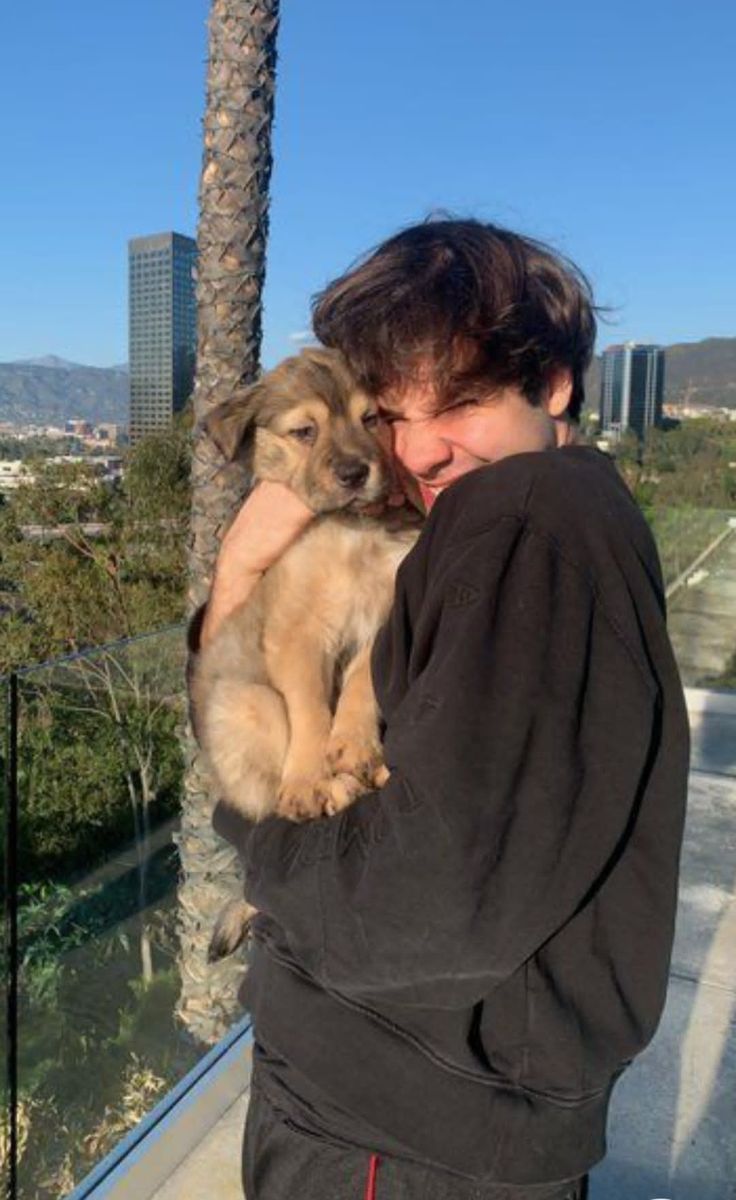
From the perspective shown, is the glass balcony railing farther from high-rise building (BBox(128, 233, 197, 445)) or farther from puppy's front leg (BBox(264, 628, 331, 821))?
high-rise building (BBox(128, 233, 197, 445))

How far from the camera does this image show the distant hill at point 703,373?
12.8 meters

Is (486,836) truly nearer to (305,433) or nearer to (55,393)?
(305,433)

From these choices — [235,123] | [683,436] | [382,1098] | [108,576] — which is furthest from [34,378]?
[382,1098]

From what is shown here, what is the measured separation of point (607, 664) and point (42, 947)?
258cm

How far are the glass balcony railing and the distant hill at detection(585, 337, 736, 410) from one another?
8506mm

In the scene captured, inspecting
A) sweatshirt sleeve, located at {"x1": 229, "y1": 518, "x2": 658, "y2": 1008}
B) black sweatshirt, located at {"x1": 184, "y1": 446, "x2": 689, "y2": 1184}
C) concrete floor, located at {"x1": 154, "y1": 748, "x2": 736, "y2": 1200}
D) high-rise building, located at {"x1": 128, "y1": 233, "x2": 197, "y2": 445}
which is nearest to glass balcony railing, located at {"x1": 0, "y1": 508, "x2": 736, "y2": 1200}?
concrete floor, located at {"x1": 154, "y1": 748, "x2": 736, "y2": 1200}

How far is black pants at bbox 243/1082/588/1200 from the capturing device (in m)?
1.40

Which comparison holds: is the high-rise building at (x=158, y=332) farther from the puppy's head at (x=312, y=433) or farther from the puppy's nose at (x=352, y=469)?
the puppy's nose at (x=352, y=469)

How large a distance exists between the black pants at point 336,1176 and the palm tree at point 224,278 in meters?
3.04

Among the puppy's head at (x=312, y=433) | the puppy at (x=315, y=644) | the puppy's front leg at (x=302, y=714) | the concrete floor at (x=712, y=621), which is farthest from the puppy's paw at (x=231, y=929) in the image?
the concrete floor at (x=712, y=621)

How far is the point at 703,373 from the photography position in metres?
15.6

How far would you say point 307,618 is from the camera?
236 centimetres

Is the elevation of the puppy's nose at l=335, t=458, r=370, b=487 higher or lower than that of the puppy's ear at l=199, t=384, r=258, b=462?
lower

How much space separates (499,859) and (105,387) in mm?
27185
